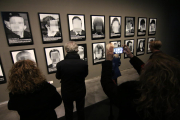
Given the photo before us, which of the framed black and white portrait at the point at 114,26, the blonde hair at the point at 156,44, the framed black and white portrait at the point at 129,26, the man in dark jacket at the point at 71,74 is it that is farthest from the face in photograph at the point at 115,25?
the man in dark jacket at the point at 71,74

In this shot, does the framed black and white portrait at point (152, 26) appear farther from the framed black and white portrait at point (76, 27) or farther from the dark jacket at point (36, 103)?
the dark jacket at point (36, 103)

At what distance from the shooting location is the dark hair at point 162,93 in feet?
2.10

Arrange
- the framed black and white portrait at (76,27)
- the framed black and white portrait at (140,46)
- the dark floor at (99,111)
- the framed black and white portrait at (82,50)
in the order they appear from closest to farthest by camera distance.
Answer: the dark floor at (99,111), the framed black and white portrait at (76,27), the framed black and white portrait at (82,50), the framed black and white portrait at (140,46)

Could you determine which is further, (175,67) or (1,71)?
(1,71)

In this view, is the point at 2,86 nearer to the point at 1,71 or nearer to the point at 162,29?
the point at 1,71

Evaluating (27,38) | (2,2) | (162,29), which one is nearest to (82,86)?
(27,38)

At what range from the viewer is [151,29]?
4.61 metres

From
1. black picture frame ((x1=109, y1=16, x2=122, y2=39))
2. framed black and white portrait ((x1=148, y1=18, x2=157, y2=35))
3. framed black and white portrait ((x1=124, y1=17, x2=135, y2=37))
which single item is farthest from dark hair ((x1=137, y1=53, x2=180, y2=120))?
framed black and white portrait ((x1=148, y1=18, x2=157, y2=35))

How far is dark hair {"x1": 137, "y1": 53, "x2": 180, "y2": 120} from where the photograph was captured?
25.2 inches

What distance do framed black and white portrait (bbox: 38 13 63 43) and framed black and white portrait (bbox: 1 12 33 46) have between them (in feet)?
1.10

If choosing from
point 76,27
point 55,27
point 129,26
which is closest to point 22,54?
point 55,27

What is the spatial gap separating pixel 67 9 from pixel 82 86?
7.73 feet

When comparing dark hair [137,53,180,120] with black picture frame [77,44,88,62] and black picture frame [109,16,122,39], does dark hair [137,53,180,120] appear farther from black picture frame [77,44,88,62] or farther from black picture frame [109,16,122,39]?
black picture frame [109,16,122,39]

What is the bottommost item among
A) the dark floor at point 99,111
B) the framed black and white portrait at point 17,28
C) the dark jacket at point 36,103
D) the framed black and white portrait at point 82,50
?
the dark floor at point 99,111
